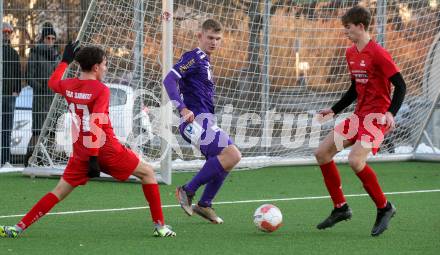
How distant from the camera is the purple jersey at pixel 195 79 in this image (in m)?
8.22

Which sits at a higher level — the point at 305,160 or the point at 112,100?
the point at 112,100

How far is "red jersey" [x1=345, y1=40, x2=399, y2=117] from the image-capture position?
747 centimetres

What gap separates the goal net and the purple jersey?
2.75m

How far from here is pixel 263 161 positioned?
1359cm

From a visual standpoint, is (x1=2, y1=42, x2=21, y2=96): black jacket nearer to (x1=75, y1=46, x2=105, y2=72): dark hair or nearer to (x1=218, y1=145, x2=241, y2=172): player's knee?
(x1=218, y1=145, x2=241, y2=172): player's knee

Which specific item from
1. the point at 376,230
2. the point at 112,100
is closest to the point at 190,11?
the point at 112,100

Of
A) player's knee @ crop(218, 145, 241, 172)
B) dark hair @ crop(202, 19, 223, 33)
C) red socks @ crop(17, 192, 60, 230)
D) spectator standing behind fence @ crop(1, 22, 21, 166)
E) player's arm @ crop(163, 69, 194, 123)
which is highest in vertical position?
dark hair @ crop(202, 19, 223, 33)

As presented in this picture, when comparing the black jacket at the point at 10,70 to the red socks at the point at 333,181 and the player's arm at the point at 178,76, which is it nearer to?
the player's arm at the point at 178,76

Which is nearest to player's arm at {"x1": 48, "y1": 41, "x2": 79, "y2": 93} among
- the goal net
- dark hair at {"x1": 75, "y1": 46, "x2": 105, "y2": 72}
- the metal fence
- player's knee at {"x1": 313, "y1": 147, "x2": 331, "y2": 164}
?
dark hair at {"x1": 75, "y1": 46, "x2": 105, "y2": 72}

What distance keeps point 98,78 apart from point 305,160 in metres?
7.22

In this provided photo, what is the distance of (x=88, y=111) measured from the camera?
7.07 meters

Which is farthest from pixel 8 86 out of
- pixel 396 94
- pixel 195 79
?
pixel 396 94

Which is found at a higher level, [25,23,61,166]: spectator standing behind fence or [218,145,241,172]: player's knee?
[218,145,241,172]: player's knee

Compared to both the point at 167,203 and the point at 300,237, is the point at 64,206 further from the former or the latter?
the point at 300,237
